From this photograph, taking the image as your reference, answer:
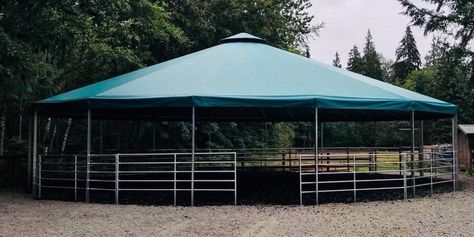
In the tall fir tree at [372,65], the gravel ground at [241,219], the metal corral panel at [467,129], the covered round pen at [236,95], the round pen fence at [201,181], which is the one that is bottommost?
the gravel ground at [241,219]

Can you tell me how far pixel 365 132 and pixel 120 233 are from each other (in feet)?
112

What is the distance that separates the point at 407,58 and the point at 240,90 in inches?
1987

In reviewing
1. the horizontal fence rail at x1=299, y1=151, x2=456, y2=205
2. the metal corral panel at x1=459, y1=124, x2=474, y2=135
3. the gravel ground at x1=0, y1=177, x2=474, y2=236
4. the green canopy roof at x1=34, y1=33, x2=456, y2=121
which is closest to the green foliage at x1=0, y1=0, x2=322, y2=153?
the green canopy roof at x1=34, y1=33, x2=456, y2=121

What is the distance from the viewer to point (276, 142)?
1061 inches

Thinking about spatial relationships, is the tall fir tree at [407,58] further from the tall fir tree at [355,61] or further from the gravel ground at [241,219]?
the gravel ground at [241,219]

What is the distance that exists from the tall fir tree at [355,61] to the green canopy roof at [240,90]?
47306 mm

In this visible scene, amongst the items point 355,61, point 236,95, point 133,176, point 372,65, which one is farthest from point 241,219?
point 355,61

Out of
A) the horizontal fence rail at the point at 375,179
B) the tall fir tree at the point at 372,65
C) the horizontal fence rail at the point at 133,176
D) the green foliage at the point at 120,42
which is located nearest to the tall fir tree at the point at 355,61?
the tall fir tree at the point at 372,65

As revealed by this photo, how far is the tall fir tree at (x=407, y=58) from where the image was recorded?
5578 cm

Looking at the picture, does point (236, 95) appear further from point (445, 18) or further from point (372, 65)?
point (372, 65)

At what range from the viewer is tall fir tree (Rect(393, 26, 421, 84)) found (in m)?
55.8

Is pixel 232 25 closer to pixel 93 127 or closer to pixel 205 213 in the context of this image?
pixel 93 127

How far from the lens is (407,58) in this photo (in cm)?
5634

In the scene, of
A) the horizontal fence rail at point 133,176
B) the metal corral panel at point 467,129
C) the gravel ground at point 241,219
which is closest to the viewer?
the gravel ground at point 241,219
